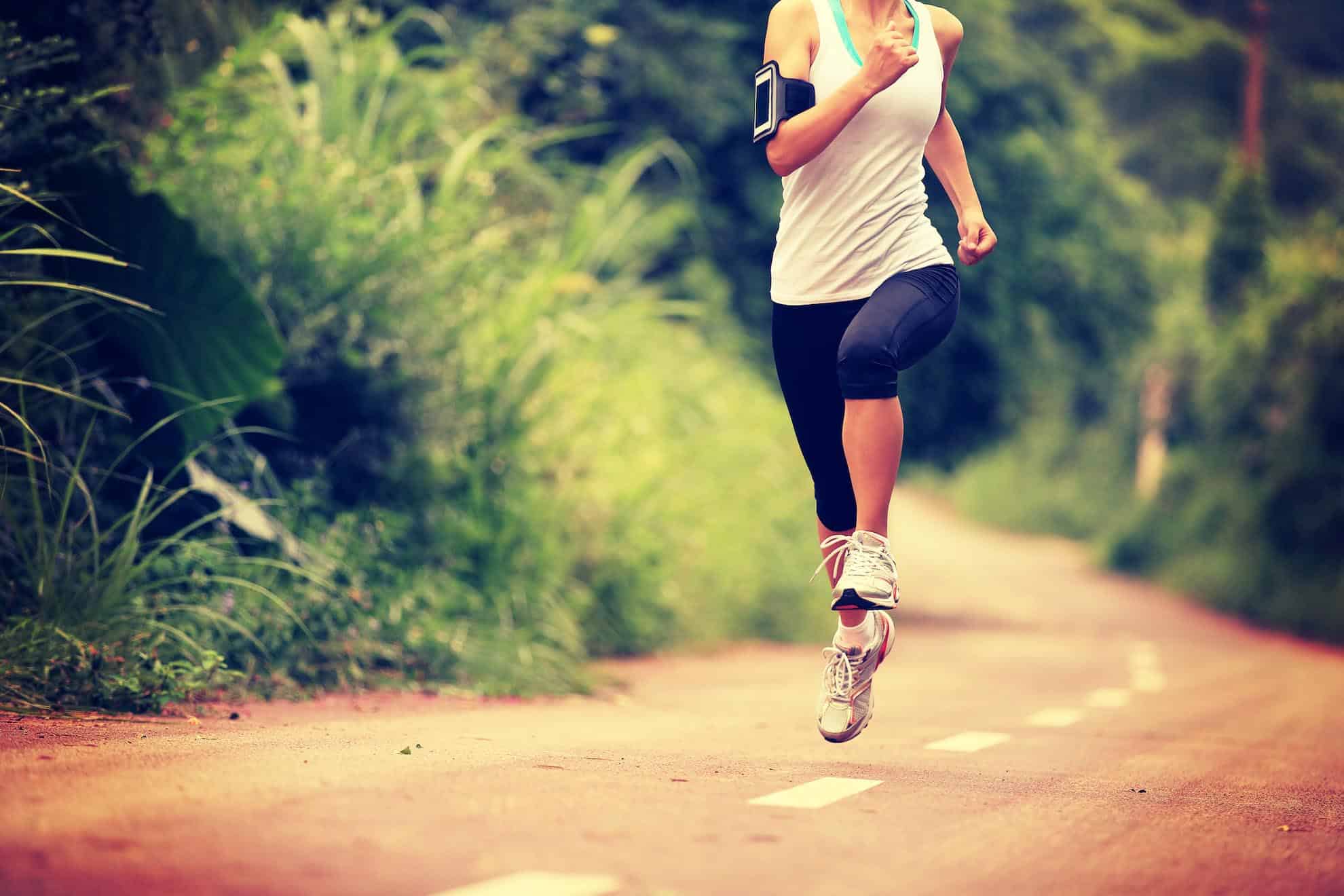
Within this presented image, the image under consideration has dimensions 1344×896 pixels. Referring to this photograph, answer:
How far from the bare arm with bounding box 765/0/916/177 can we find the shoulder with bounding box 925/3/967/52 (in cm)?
53

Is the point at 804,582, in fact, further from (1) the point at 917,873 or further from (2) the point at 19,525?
(1) the point at 917,873

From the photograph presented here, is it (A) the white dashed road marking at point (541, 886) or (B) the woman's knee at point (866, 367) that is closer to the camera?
(A) the white dashed road marking at point (541, 886)

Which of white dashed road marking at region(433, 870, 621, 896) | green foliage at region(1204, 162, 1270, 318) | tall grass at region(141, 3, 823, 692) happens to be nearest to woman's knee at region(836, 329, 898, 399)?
white dashed road marking at region(433, 870, 621, 896)

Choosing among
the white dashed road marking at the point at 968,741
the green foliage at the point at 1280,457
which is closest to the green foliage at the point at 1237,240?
the green foliage at the point at 1280,457

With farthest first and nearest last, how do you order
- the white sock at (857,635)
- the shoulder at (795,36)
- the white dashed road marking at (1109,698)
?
the white dashed road marking at (1109,698) < the white sock at (857,635) < the shoulder at (795,36)

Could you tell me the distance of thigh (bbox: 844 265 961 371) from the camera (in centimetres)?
491

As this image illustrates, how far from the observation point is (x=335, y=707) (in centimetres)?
671

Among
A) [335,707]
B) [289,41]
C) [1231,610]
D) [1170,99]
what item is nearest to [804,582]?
[289,41]

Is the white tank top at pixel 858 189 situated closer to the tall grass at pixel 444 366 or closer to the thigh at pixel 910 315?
the thigh at pixel 910 315

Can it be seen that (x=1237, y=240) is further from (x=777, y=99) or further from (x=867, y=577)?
(x=867, y=577)

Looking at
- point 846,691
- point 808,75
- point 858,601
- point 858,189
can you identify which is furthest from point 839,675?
point 808,75

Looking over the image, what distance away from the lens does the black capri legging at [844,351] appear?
493 centimetres

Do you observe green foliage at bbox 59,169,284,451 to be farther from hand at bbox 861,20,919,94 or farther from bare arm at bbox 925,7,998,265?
hand at bbox 861,20,919,94

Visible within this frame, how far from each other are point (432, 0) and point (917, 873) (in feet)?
35.8
